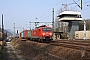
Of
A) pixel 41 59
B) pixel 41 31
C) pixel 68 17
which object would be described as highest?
pixel 68 17

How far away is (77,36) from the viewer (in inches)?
3317

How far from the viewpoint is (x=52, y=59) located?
55.2 ft

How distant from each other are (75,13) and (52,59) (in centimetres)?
7673

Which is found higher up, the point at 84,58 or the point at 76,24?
the point at 76,24

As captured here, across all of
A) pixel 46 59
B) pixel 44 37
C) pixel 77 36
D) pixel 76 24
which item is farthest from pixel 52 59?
pixel 76 24

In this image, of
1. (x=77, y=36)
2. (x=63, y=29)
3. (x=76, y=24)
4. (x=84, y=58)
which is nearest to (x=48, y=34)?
(x=84, y=58)

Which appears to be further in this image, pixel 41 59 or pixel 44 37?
pixel 44 37

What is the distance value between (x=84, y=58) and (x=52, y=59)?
2746 mm

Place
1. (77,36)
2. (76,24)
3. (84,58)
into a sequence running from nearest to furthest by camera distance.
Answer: (84,58), (77,36), (76,24)

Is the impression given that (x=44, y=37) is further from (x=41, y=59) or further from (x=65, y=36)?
(x=65, y=36)

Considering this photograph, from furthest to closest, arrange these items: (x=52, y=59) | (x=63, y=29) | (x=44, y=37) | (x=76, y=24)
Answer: (x=63, y=29)
(x=76, y=24)
(x=44, y=37)
(x=52, y=59)

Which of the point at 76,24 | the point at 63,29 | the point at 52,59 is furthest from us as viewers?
the point at 63,29

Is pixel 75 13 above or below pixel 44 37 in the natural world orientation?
above

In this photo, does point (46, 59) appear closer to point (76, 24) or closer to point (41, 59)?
point (41, 59)
